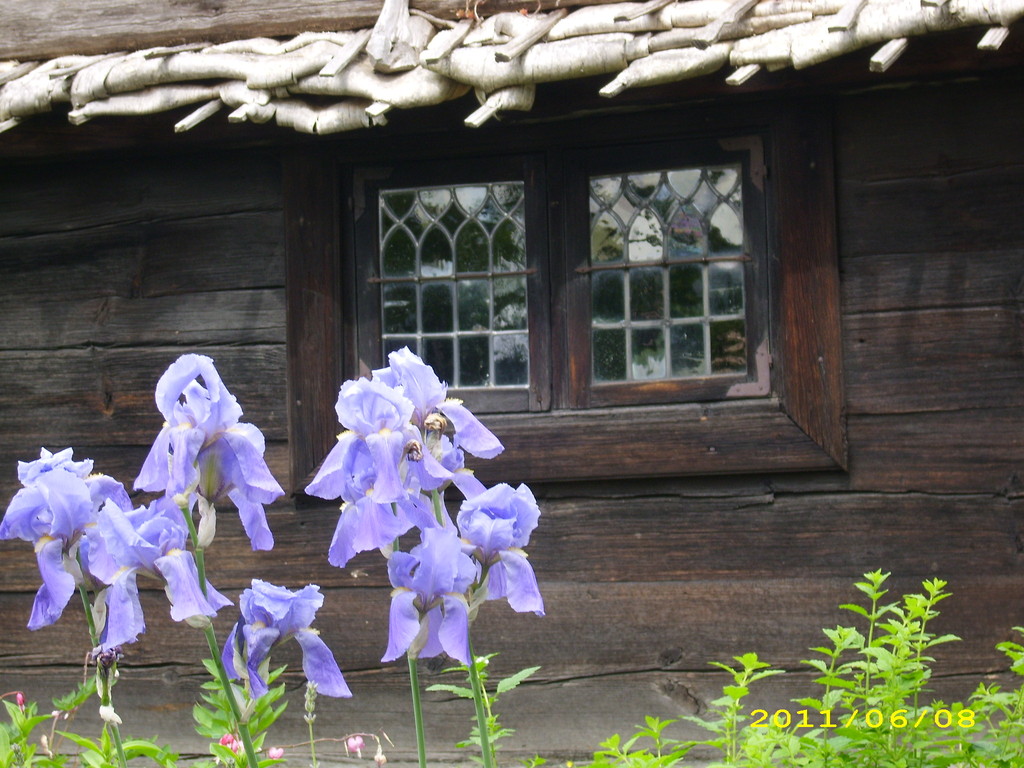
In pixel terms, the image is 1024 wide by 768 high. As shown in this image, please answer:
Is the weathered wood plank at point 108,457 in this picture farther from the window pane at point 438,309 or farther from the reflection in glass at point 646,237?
the reflection in glass at point 646,237

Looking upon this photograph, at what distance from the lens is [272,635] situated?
137 centimetres

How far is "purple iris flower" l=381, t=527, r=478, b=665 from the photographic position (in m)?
1.31

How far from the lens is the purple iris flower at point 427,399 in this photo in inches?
56.3

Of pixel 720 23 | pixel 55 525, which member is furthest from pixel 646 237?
pixel 55 525

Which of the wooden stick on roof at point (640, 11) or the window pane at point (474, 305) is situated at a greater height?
the wooden stick on roof at point (640, 11)

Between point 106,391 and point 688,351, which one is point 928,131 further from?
point 106,391

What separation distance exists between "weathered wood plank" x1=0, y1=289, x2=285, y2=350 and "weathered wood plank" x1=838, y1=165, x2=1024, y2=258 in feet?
6.00

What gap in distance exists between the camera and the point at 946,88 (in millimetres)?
3170

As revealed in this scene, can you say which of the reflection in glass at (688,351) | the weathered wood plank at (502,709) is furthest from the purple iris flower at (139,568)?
the reflection in glass at (688,351)

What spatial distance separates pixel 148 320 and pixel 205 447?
2487 mm

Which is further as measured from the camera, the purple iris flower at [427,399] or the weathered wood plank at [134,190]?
the weathered wood plank at [134,190]

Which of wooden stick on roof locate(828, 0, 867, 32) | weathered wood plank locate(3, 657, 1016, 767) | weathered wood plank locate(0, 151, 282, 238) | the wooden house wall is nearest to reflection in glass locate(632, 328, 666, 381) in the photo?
the wooden house wall

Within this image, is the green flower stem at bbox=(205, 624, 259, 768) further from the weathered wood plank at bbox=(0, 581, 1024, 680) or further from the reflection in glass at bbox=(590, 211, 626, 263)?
the reflection in glass at bbox=(590, 211, 626, 263)

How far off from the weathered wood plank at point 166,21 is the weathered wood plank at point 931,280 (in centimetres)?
134
